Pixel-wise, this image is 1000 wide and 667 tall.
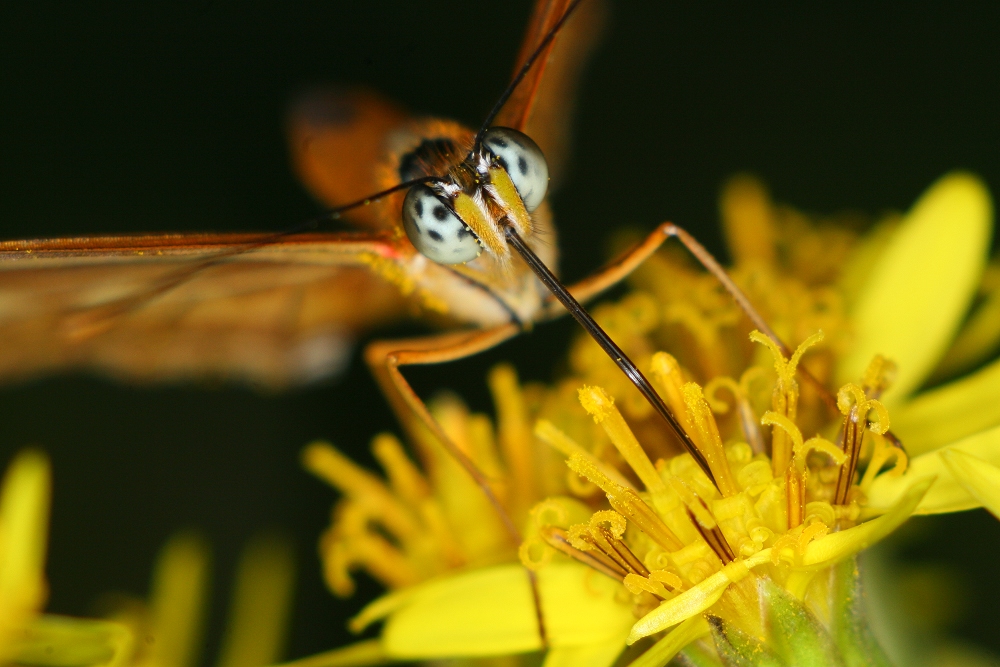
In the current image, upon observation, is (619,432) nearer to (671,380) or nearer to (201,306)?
(671,380)

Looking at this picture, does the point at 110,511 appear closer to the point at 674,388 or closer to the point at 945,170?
the point at 674,388

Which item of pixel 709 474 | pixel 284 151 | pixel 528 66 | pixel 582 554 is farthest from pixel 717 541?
pixel 284 151

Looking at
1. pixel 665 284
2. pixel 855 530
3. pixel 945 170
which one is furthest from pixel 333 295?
pixel 945 170

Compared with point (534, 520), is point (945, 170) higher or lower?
higher

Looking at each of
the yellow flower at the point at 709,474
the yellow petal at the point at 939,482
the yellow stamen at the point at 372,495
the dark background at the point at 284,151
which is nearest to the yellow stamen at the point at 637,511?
the yellow flower at the point at 709,474

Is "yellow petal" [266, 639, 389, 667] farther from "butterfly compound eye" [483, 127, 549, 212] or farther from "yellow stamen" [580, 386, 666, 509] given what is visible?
"butterfly compound eye" [483, 127, 549, 212]

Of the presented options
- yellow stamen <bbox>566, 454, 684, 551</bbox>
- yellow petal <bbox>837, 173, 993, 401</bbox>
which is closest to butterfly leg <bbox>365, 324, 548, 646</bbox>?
yellow stamen <bbox>566, 454, 684, 551</bbox>
